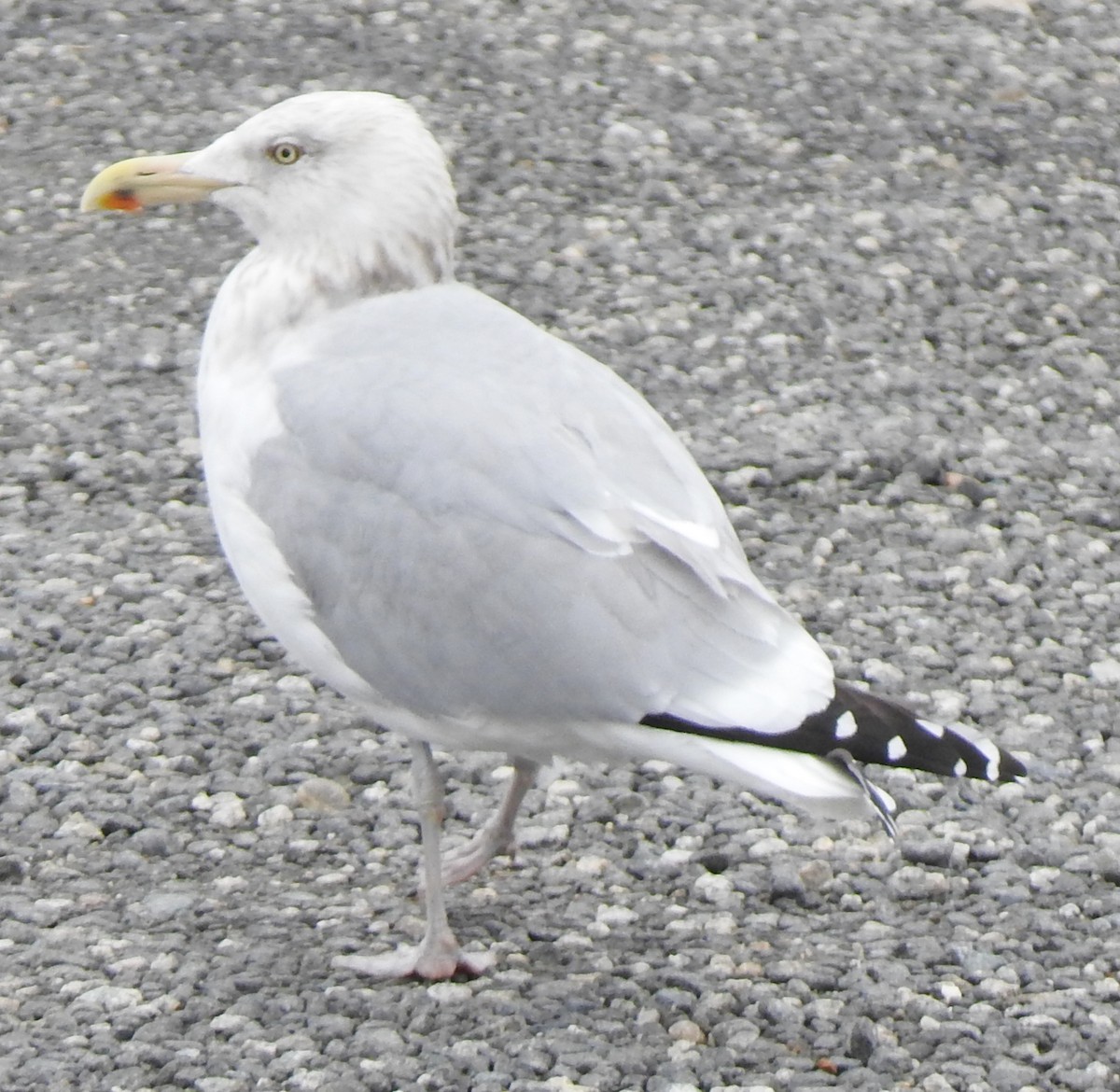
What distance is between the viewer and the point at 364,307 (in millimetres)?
3230

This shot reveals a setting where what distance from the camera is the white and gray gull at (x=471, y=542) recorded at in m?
2.85

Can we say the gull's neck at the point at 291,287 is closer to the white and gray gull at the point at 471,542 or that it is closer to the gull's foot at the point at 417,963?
the white and gray gull at the point at 471,542

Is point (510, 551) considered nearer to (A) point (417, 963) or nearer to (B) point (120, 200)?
(A) point (417, 963)

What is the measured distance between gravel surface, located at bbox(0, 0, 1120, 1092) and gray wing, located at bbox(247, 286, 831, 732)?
572 millimetres

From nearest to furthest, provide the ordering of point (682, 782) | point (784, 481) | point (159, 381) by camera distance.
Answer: point (682, 782) → point (784, 481) → point (159, 381)

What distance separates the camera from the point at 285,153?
3320mm

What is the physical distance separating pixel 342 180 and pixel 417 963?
129cm

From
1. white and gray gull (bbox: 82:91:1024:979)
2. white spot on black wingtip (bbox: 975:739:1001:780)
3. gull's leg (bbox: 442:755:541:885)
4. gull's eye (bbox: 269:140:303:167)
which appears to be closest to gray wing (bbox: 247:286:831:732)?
white and gray gull (bbox: 82:91:1024:979)

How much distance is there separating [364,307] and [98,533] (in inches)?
65.8

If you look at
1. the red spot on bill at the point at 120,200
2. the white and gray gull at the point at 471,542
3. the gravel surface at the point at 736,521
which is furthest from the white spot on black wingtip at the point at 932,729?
the red spot on bill at the point at 120,200

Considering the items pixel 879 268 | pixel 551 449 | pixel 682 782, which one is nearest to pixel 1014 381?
pixel 879 268

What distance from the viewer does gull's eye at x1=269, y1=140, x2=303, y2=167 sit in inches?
130

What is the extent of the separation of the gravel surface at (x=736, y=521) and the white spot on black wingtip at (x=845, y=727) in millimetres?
558

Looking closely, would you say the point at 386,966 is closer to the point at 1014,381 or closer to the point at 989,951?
the point at 989,951
